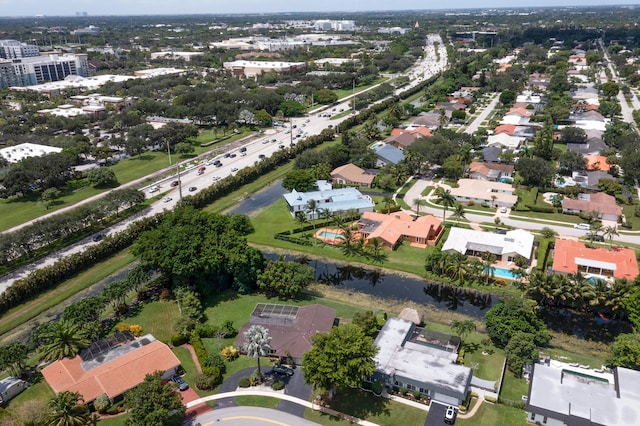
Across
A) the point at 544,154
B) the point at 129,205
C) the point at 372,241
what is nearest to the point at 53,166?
the point at 129,205

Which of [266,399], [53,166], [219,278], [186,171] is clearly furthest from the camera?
[186,171]

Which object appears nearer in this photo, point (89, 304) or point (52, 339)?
point (52, 339)

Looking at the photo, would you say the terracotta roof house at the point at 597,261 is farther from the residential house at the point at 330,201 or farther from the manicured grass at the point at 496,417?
the residential house at the point at 330,201

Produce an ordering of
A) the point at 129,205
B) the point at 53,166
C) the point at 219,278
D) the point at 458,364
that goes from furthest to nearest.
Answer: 1. the point at 53,166
2. the point at 129,205
3. the point at 219,278
4. the point at 458,364

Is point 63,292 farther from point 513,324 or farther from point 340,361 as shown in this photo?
point 513,324

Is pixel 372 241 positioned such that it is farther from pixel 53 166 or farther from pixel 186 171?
pixel 53 166

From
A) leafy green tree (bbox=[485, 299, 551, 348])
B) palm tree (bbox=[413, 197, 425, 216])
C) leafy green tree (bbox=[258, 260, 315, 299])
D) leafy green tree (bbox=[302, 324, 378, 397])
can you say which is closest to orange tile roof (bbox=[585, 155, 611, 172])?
palm tree (bbox=[413, 197, 425, 216])

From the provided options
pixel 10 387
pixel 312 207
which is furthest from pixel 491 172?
pixel 10 387
